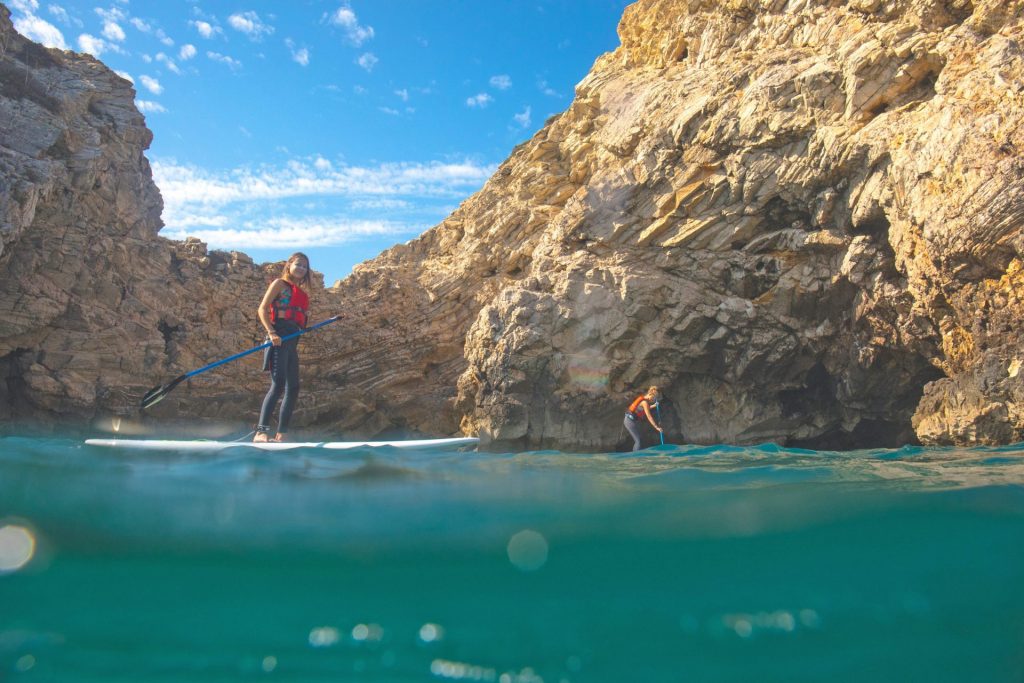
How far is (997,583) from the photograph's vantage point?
9.86ft

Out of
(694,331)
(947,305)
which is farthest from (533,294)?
(947,305)

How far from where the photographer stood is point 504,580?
10.3 feet

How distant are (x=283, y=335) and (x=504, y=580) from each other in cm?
683

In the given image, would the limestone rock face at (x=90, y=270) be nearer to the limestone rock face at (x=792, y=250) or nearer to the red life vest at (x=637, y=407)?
the limestone rock face at (x=792, y=250)

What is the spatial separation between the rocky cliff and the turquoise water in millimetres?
6961

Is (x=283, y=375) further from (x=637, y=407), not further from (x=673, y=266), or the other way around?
(x=673, y=266)

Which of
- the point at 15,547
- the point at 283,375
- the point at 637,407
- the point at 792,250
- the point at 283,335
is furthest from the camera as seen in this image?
the point at 637,407

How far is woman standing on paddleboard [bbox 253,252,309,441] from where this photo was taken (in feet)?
25.7

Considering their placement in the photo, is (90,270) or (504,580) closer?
(504,580)

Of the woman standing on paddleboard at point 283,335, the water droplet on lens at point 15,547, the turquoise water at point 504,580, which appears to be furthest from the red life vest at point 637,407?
the water droplet on lens at point 15,547

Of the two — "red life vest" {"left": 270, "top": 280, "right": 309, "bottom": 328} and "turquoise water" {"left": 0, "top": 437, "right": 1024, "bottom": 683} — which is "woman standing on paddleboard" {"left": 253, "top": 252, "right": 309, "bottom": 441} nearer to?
"red life vest" {"left": 270, "top": 280, "right": 309, "bottom": 328}

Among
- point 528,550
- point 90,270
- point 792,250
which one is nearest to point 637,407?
point 792,250

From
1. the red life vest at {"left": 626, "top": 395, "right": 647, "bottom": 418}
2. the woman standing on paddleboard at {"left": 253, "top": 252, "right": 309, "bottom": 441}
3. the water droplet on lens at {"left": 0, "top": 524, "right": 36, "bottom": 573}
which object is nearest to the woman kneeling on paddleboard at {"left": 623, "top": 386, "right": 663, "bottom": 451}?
the red life vest at {"left": 626, "top": 395, "right": 647, "bottom": 418}

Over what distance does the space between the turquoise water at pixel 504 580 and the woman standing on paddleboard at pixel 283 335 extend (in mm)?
3485
